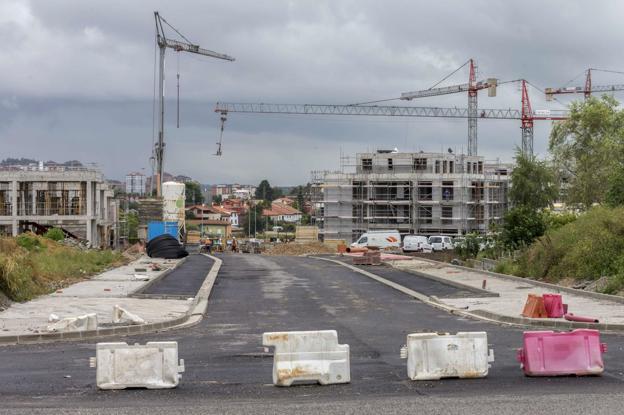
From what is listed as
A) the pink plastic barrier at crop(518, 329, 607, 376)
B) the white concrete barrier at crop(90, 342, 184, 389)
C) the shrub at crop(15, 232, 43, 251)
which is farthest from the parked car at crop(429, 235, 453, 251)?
the white concrete barrier at crop(90, 342, 184, 389)

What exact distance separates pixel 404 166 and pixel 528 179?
32.3 meters

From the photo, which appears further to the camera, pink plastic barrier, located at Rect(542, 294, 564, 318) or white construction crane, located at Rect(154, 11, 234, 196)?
white construction crane, located at Rect(154, 11, 234, 196)

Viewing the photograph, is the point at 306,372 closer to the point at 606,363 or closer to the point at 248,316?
the point at 606,363

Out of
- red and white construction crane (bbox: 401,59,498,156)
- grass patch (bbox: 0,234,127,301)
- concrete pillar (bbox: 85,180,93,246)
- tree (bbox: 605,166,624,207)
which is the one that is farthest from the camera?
red and white construction crane (bbox: 401,59,498,156)

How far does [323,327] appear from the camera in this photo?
1759 centimetres

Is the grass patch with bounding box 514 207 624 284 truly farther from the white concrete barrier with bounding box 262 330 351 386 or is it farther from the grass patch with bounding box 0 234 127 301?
the grass patch with bounding box 0 234 127 301

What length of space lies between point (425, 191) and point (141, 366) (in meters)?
88.3

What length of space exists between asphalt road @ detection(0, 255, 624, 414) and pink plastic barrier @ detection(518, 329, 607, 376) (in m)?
0.21

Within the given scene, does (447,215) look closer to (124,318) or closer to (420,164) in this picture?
(420,164)

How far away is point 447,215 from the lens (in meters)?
97.6

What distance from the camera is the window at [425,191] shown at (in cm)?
9688

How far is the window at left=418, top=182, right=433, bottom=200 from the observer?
318ft

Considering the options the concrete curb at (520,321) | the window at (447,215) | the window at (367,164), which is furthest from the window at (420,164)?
the concrete curb at (520,321)

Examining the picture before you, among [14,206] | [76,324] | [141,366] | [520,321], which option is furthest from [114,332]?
[14,206]
